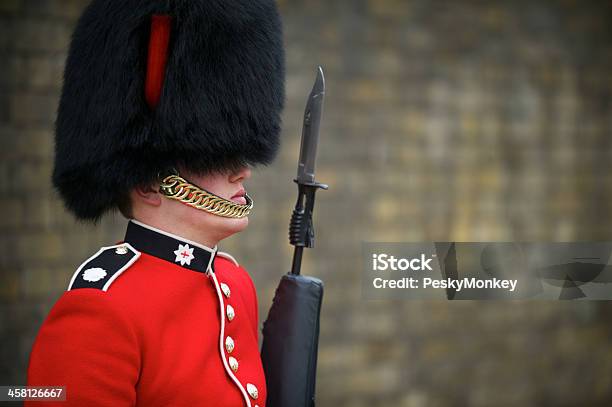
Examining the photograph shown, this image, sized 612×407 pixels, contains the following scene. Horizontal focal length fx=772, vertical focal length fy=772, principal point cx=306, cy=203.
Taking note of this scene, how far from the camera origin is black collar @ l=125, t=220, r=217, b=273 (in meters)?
1.40

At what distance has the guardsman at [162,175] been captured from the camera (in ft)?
4.29

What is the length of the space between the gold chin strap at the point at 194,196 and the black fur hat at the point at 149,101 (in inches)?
1.1

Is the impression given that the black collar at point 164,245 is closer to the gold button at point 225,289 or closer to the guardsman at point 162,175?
the guardsman at point 162,175

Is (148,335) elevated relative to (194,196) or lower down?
lower down

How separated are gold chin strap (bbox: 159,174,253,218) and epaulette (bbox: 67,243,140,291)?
0.44 feet

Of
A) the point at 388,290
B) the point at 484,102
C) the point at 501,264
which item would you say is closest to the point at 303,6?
the point at 484,102

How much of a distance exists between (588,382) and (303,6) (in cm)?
269

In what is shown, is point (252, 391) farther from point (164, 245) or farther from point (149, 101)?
point (149, 101)

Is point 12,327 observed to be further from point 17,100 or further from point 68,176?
point 68,176

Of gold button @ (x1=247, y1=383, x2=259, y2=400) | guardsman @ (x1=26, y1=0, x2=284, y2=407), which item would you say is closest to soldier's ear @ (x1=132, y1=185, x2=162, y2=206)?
guardsman @ (x1=26, y1=0, x2=284, y2=407)

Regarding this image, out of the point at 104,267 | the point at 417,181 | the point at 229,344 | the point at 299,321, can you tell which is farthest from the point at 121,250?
the point at 417,181

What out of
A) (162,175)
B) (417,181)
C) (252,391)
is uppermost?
(417,181)

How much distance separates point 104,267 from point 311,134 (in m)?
0.49

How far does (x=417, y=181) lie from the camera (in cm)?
393
